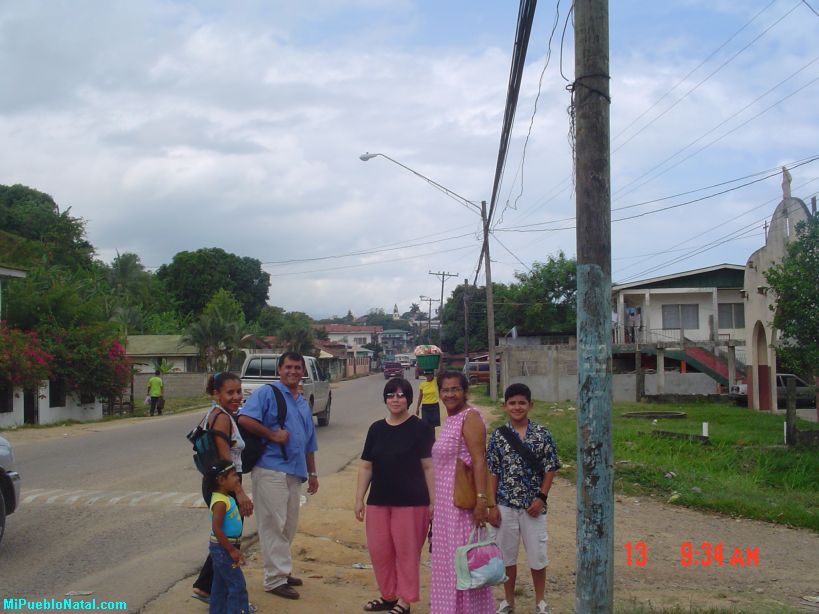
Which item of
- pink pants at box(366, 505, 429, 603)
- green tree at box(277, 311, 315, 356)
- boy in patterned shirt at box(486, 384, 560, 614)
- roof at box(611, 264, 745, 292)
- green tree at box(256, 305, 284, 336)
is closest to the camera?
pink pants at box(366, 505, 429, 603)

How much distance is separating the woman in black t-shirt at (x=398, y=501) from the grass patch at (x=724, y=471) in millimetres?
6180

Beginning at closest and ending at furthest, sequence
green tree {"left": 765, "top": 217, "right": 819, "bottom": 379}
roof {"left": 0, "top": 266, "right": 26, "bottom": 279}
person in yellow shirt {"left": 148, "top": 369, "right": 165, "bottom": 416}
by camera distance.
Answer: green tree {"left": 765, "top": 217, "right": 819, "bottom": 379} → roof {"left": 0, "top": 266, "right": 26, "bottom": 279} → person in yellow shirt {"left": 148, "top": 369, "right": 165, "bottom": 416}

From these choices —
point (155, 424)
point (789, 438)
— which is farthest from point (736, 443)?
point (155, 424)

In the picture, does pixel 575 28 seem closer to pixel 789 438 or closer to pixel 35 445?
pixel 789 438

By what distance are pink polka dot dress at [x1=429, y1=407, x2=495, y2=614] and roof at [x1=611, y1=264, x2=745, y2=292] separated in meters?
36.1

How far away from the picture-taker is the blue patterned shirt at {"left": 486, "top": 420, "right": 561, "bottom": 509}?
18.6ft

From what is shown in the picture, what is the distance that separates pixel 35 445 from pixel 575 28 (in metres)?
16.4

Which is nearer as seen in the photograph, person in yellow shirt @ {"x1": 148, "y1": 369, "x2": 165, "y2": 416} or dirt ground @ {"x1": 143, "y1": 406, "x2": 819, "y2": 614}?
dirt ground @ {"x1": 143, "y1": 406, "x2": 819, "y2": 614}

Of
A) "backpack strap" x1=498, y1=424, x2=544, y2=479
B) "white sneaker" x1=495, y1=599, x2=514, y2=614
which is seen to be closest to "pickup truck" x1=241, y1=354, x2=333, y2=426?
"white sneaker" x1=495, y1=599, x2=514, y2=614

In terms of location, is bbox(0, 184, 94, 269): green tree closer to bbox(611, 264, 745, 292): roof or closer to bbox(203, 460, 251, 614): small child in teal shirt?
bbox(611, 264, 745, 292): roof

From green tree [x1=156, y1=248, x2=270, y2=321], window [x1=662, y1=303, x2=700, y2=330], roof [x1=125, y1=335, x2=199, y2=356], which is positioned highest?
green tree [x1=156, y1=248, x2=270, y2=321]

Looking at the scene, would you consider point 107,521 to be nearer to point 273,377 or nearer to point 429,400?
point 429,400
